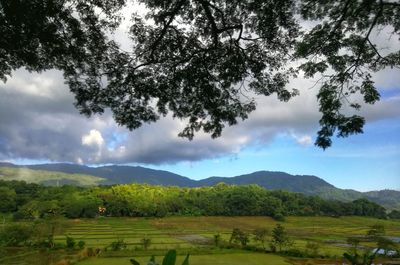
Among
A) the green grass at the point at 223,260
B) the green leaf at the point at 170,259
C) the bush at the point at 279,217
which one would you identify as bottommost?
the green grass at the point at 223,260

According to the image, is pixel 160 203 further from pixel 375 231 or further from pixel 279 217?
pixel 375 231

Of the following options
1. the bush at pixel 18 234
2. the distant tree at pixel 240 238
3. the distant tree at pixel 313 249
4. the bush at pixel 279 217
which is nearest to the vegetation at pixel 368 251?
the distant tree at pixel 313 249

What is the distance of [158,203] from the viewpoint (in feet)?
348

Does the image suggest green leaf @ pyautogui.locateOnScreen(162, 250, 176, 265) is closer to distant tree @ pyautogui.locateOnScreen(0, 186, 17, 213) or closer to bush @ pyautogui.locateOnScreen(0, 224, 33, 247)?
bush @ pyautogui.locateOnScreen(0, 224, 33, 247)

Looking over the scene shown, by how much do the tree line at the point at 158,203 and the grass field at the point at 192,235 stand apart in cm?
527

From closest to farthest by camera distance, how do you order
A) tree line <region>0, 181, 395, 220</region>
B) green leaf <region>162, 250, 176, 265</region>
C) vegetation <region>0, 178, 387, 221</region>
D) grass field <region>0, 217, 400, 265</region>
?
green leaf <region>162, 250, 176, 265</region>, grass field <region>0, 217, 400, 265</region>, tree line <region>0, 181, 395, 220</region>, vegetation <region>0, 178, 387, 221</region>

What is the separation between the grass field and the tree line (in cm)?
527

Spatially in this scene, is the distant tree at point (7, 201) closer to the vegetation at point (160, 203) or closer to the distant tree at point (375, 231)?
the vegetation at point (160, 203)

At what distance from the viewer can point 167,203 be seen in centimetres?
10888

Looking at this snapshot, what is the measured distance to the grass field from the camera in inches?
1721

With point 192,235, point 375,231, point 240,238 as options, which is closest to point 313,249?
point 375,231

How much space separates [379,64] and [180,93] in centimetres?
427

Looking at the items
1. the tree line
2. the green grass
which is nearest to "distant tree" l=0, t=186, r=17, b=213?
the tree line

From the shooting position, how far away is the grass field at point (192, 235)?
1721 inches
